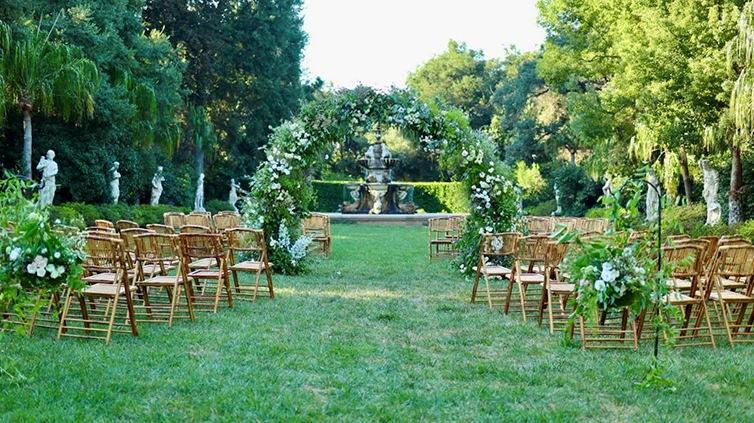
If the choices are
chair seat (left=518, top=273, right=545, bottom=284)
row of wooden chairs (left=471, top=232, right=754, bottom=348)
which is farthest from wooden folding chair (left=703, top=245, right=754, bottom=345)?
chair seat (left=518, top=273, right=545, bottom=284)

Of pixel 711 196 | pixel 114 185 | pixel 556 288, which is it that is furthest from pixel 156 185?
pixel 556 288

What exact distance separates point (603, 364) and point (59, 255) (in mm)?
3931

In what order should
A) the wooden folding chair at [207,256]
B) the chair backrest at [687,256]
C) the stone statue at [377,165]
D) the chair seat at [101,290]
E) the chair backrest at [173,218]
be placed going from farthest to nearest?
the stone statue at [377,165], the chair backrest at [173,218], the wooden folding chair at [207,256], the chair backrest at [687,256], the chair seat at [101,290]

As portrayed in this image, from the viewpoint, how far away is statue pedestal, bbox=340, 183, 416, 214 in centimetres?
3138

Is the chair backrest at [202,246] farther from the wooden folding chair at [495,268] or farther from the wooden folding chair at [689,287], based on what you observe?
the wooden folding chair at [689,287]

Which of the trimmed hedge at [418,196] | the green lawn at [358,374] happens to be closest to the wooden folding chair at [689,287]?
the green lawn at [358,374]

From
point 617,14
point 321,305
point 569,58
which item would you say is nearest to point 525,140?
point 569,58

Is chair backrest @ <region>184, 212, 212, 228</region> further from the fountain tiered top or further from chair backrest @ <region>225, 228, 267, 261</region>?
the fountain tiered top

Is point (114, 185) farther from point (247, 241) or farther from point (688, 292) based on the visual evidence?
point (688, 292)

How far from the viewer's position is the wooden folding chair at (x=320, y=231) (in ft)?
48.9

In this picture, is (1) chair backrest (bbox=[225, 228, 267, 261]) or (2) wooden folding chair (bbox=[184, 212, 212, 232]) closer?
(1) chair backrest (bbox=[225, 228, 267, 261])

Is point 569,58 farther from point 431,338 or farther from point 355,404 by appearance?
point 355,404

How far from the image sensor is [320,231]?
53.9 feet

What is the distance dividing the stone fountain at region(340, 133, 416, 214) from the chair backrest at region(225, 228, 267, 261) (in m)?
19.6
